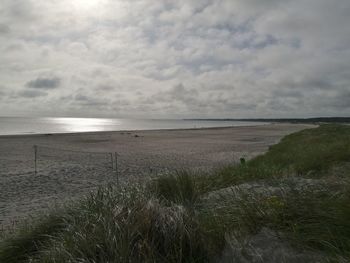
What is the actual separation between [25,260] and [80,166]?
14.1 meters

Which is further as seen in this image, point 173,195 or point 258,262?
point 173,195

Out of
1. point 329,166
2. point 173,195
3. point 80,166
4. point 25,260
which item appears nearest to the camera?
point 25,260

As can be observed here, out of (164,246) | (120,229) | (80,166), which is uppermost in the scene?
(120,229)

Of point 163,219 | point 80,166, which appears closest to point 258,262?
point 163,219

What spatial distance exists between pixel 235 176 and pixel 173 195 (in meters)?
2.25

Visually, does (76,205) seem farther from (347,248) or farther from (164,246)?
(347,248)

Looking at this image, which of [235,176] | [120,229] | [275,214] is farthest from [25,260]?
[235,176]

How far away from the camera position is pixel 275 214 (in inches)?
124

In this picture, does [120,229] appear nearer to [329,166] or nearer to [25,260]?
[25,260]

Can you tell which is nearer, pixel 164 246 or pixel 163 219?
pixel 164 246

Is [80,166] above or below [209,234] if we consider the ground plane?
below

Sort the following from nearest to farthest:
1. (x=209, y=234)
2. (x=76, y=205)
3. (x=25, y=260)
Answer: (x=209, y=234), (x=25, y=260), (x=76, y=205)

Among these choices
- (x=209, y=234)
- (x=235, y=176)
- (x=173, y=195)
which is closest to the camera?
(x=209, y=234)

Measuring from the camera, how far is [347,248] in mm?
2510
